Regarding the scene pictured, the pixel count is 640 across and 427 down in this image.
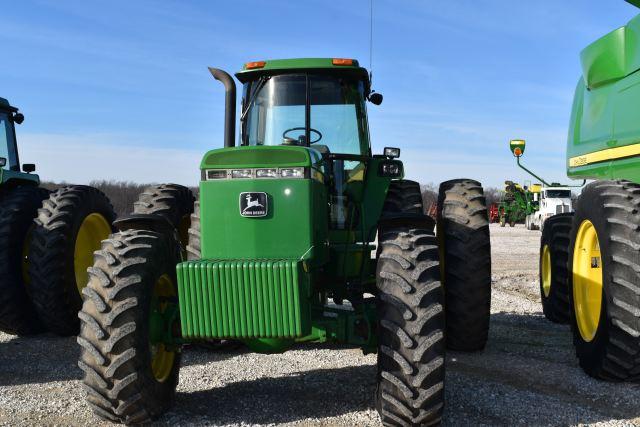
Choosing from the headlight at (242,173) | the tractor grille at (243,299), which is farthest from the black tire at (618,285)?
the headlight at (242,173)

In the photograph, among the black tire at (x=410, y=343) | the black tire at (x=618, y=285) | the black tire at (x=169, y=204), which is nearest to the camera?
the black tire at (x=410, y=343)

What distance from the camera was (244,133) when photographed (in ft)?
20.5

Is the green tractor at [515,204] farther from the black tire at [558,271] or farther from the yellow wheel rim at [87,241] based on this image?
the yellow wheel rim at [87,241]

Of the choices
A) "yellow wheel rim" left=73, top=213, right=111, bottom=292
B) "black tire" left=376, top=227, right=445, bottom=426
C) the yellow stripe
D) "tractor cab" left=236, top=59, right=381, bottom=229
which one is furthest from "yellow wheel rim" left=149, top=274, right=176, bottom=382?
the yellow stripe

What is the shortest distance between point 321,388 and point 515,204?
34815 millimetres

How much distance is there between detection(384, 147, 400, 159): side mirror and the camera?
18.7 ft

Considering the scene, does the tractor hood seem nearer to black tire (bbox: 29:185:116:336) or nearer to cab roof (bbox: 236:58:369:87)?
cab roof (bbox: 236:58:369:87)

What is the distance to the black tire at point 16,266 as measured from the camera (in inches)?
283

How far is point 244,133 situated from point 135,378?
271 centimetres

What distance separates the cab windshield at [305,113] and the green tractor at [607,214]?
82.7 inches

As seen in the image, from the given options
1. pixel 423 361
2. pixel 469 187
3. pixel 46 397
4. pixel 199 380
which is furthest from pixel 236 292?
pixel 469 187

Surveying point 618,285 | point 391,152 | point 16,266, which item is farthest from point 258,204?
point 16,266

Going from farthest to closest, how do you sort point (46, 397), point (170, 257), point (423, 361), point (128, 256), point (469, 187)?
point (469, 187) < point (46, 397) < point (170, 257) < point (128, 256) < point (423, 361)

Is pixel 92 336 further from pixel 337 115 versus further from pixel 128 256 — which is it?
pixel 337 115
